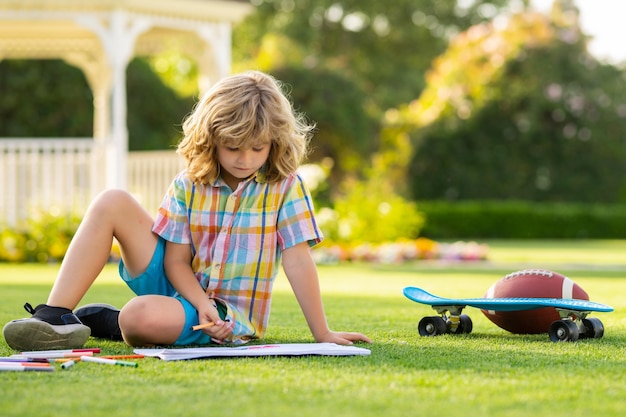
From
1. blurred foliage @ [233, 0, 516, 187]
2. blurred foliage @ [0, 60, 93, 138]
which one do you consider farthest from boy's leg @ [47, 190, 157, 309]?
blurred foliage @ [233, 0, 516, 187]

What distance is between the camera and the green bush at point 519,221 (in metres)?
18.1

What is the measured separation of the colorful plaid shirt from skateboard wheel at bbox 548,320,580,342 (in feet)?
3.10

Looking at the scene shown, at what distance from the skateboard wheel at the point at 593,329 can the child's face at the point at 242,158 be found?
4.61 feet

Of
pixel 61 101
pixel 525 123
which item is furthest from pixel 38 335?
pixel 61 101

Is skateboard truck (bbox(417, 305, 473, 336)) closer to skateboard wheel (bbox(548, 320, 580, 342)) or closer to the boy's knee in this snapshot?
skateboard wheel (bbox(548, 320, 580, 342))

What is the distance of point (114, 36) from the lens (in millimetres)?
11461

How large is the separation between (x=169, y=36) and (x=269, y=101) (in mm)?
10115

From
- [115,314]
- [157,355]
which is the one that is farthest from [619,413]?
[115,314]

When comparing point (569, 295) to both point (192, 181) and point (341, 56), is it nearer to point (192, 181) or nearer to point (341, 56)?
point (192, 181)

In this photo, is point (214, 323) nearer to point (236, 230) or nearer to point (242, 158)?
point (236, 230)

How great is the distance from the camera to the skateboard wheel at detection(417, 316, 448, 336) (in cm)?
415

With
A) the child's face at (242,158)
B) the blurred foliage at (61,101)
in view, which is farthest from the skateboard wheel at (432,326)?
the blurred foliage at (61,101)

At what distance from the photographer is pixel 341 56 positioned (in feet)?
105

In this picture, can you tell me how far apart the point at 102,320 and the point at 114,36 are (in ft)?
25.8
